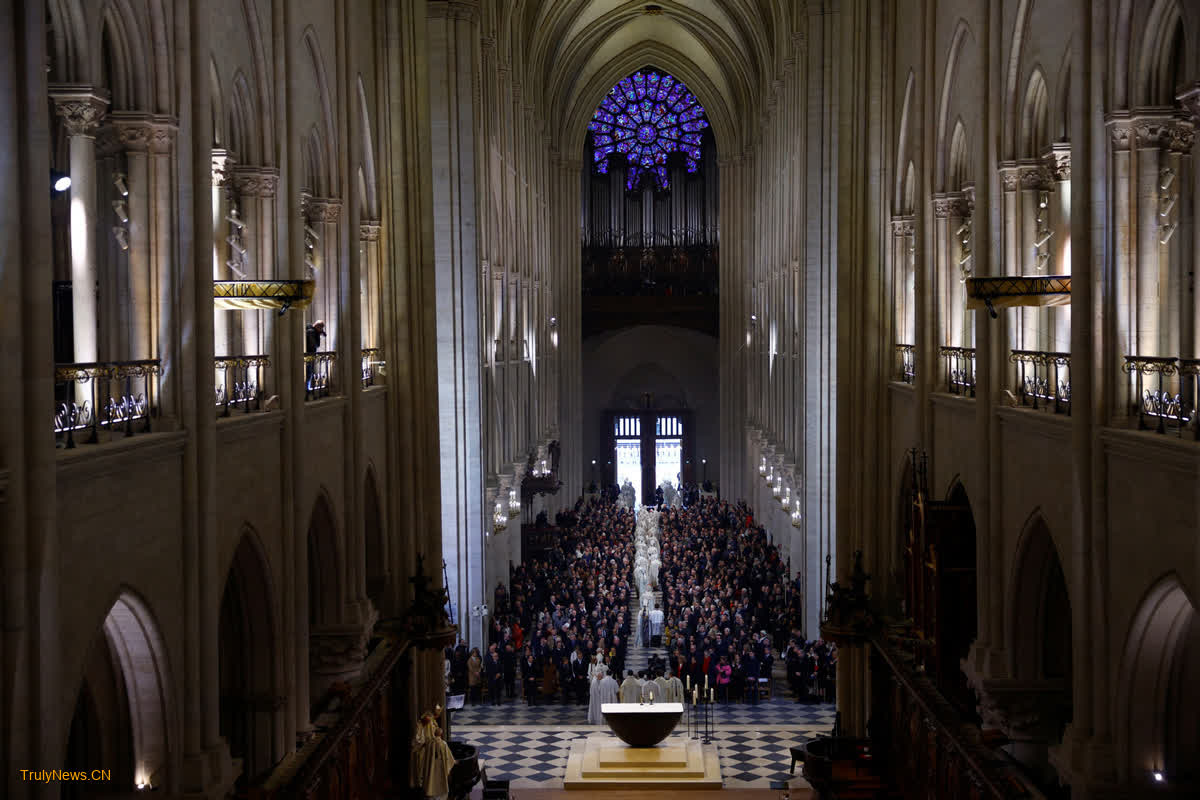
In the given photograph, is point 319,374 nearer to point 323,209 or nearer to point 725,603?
point 323,209

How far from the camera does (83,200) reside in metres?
10.3

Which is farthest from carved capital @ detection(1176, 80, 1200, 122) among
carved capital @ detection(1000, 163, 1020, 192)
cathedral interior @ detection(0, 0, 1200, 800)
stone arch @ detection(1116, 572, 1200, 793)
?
carved capital @ detection(1000, 163, 1020, 192)

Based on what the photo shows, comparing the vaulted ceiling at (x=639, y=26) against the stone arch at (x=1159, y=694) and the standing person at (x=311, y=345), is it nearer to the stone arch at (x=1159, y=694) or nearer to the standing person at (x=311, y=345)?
the standing person at (x=311, y=345)

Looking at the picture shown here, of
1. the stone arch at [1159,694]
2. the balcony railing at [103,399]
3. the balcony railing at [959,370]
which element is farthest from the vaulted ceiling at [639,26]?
the stone arch at [1159,694]

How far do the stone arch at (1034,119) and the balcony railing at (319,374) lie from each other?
28.6 ft

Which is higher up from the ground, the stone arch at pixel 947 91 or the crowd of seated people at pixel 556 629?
the stone arch at pixel 947 91

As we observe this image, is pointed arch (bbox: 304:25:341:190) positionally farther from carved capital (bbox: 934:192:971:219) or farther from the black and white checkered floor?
the black and white checkered floor

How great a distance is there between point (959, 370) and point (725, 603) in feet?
48.4

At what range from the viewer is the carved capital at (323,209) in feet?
55.1

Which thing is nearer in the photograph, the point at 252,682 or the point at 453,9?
the point at 252,682

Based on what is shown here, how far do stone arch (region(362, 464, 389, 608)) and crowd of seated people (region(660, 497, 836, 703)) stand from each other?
6.82 m

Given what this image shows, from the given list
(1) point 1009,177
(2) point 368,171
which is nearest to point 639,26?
(2) point 368,171

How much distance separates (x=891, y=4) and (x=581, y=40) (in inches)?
1174

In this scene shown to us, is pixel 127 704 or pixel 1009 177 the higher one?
pixel 1009 177
